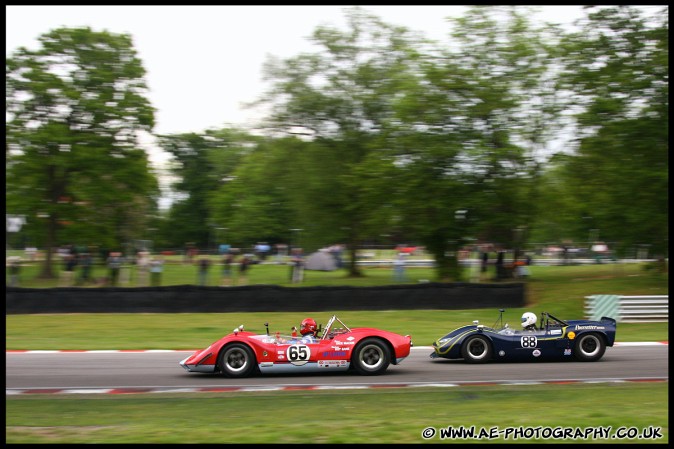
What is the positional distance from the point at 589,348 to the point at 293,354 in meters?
5.06

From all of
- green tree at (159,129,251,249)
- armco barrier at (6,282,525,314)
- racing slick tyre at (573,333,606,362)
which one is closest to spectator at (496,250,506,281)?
armco barrier at (6,282,525,314)

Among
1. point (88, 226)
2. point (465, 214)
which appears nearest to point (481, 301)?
point (465, 214)

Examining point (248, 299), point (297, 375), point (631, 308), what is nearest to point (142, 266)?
point (248, 299)

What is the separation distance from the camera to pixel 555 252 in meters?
52.0

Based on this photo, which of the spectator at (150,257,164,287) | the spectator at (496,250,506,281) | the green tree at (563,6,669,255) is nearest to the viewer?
the green tree at (563,6,669,255)

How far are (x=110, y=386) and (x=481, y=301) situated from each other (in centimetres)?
1260

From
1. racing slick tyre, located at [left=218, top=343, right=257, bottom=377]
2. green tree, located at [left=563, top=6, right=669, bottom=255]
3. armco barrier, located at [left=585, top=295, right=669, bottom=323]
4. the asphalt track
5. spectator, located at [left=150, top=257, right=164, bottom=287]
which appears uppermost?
green tree, located at [left=563, top=6, right=669, bottom=255]

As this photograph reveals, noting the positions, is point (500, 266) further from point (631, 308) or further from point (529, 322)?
point (529, 322)

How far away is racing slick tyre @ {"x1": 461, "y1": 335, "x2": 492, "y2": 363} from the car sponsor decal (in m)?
2.81

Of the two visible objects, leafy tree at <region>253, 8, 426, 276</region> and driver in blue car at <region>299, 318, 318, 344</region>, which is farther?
leafy tree at <region>253, 8, 426, 276</region>

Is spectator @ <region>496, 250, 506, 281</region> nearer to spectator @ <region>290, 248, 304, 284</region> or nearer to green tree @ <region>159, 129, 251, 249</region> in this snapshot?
spectator @ <region>290, 248, 304, 284</region>

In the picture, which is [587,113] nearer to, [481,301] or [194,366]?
[481,301]

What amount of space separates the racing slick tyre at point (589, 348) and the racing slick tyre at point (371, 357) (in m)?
3.42

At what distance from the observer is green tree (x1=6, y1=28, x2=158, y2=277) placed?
28.5 metres
